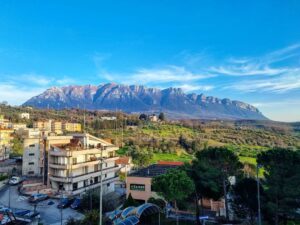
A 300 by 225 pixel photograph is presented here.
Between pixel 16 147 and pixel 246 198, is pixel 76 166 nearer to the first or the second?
pixel 246 198

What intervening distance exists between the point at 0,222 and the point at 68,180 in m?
13.8

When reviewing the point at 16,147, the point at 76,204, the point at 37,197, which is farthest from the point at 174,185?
the point at 16,147

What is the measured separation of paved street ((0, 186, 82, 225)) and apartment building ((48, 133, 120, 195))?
401 cm

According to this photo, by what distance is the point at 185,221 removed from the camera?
1271 inches

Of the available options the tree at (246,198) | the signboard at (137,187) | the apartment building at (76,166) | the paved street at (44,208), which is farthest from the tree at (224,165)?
the paved street at (44,208)

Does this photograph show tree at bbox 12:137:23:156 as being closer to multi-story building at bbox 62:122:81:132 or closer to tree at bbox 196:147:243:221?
multi-story building at bbox 62:122:81:132

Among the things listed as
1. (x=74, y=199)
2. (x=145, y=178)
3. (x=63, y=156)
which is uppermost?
(x=63, y=156)

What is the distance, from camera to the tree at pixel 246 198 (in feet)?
104

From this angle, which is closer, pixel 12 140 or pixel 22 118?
pixel 12 140

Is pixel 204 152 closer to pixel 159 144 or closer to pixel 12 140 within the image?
pixel 159 144

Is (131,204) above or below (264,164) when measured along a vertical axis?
below

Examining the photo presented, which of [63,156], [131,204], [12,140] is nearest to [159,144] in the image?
[12,140]

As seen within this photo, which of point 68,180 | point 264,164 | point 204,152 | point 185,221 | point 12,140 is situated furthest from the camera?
point 12,140

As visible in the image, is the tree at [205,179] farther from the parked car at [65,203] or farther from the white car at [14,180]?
the white car at [14,180]
